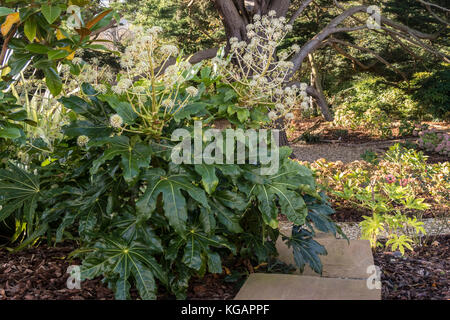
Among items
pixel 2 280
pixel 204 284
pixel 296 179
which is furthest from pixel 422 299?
pixel 2 280

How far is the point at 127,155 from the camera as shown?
5.57ft

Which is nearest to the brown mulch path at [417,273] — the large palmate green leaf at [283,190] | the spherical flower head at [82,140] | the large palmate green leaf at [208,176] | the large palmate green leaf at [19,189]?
the large palmate green leaf at [283,190]

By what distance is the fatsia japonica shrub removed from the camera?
1.69m

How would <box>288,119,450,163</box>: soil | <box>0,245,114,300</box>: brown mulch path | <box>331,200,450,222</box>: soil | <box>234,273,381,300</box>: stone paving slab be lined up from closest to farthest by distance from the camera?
<box>234,273,381,300</box>: stone paving slab
<box>0,245,114,300</box>: brown mulch path
<box>331,200,450,222</box>: soil
<box>288,119,450,163</box>: soil

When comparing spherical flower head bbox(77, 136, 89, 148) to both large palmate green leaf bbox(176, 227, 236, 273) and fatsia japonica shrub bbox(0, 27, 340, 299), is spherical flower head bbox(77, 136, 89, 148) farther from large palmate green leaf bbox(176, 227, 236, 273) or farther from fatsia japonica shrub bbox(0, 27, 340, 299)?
large palmate green leaf bbox(176, 227, 236, 273)

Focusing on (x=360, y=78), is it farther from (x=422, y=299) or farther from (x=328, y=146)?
(x=422, y=299)

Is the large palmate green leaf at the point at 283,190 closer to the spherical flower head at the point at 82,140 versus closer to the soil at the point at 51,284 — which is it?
the soil at the point at 51,284

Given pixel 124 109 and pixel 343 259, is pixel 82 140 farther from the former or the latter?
pixel 343 259

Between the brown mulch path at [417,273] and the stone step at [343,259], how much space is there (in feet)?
0.40

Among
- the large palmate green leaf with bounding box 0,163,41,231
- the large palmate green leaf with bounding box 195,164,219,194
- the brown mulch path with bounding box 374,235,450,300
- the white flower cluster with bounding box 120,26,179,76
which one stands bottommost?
the brown mulch path with bounding box 374,235,450,300

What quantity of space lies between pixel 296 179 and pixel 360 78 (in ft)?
38.1

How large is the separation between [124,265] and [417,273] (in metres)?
1.61

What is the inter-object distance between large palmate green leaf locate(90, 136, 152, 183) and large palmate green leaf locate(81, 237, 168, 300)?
13.1 inches

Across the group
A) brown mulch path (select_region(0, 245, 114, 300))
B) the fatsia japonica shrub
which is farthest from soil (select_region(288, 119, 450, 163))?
brown mulch path (select_region(0, 245, 114, 300))
